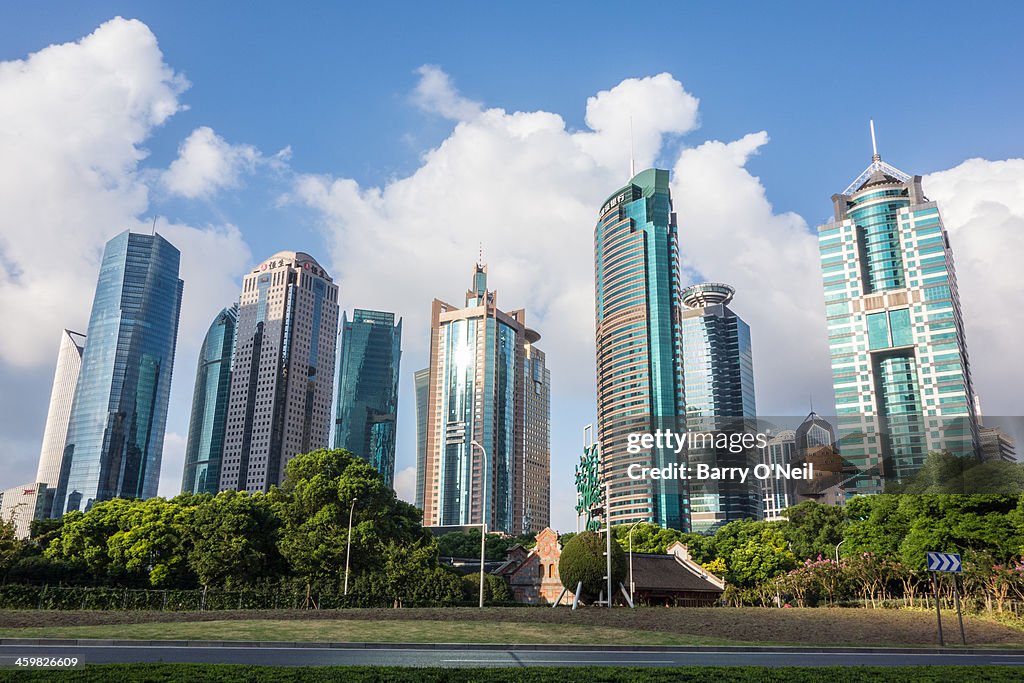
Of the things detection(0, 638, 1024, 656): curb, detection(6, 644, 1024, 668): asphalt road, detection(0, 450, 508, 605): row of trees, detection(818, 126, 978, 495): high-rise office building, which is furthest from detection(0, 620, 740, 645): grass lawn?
detection(818, 126, 978, 495): high-rise office building

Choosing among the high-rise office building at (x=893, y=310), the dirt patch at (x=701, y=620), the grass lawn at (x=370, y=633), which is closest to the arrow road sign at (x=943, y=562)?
the dirt patch at (x=701, y=620)

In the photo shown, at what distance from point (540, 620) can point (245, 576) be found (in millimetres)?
28109

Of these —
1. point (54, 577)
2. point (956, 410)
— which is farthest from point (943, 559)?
point (956, 410)

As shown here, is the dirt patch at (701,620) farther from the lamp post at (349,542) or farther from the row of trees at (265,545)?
the lamp post at (349,542)

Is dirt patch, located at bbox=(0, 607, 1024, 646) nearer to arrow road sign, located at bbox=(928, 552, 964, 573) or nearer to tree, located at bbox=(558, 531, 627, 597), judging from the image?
arrow road sign, located at bbox=(928, 552, 964, 573)

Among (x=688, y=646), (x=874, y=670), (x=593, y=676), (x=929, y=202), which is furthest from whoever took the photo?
(x=929, y=202)

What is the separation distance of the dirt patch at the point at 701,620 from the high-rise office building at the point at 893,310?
4975 inches

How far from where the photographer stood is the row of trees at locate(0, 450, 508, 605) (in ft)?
163

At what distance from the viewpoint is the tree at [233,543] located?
50.2m

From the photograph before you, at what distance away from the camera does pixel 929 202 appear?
16875cm

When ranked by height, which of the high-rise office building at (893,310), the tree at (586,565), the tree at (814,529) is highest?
the high-rise office building at (893,310)

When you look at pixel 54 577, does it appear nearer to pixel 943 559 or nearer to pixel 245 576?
pixel 245 576

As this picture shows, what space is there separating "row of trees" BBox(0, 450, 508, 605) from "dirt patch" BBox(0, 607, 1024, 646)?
13484 millimetres

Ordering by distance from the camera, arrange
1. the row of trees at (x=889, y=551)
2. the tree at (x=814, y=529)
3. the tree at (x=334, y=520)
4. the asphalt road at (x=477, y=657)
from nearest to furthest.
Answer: the asphalt road at (x=477, y=657)
the row of trees at (x=889, y=551)
the tree at (x=334, y=520)
the tree at (x=814, y=529)
